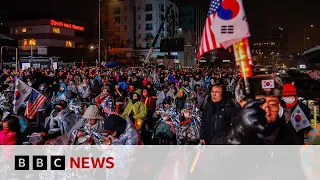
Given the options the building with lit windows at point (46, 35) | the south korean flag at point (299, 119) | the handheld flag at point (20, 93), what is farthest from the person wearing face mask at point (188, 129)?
the building with lit windows at point (46, 35)

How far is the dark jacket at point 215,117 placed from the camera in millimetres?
5281

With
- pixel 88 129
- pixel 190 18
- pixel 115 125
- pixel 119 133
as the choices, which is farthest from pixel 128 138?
pixel 190 18

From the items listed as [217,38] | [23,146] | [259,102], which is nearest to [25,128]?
[23,146]

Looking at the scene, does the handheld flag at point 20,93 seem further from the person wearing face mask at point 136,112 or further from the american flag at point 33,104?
the person wearing face mask at point 136,112

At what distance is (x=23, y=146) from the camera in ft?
19.5

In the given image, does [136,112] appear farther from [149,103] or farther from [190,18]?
[190,18]

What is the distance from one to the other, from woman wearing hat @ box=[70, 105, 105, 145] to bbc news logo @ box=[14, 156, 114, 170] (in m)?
0.27

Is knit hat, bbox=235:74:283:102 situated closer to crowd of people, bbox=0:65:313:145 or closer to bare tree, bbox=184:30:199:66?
crowd of people, bbox=0:65:313:145

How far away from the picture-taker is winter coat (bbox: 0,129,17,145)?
225 inches

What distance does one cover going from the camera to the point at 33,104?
849 cm

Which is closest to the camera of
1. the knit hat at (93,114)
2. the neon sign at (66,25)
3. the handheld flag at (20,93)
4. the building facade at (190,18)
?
the knit hat at (93,114)

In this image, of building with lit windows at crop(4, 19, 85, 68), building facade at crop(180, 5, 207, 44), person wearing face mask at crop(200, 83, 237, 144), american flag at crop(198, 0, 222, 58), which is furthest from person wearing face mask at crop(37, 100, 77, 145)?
building facade at crop(180, 5, 207, 44)

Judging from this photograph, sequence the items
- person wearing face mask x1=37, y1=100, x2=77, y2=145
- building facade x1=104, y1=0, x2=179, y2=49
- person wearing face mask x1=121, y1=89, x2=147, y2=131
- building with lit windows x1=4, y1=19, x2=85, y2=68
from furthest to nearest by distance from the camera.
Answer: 1. building facade x1=104, y1=0, x2=179, y2=49
2. building with lit windows x1=4, y1=19, x2=85, y2=68
3. person wearing face mask x1=121, y1=89, x2=147, y2=131
4. person wearing face mask x1=37, y1=100, x2=77, y2=145

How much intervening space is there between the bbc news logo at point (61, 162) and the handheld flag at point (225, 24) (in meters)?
2.70
